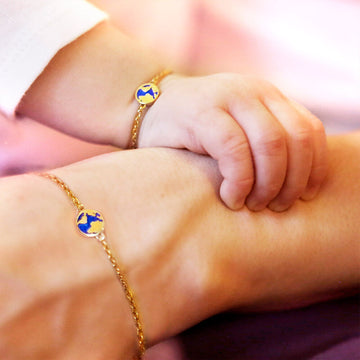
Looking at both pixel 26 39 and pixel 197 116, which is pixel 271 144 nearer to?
pixel 197 116

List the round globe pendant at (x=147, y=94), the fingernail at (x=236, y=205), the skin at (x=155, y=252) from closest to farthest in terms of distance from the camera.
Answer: the skin at (x=155, y=252), the fingernail at (x=236, y=205), the round globe pendant at (x=147, y=94)

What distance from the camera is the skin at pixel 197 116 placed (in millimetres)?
636

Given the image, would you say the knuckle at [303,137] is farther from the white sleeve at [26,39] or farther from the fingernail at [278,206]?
the white sleeve at [26,39]

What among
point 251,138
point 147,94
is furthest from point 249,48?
point 251,138

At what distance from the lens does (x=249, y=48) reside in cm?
95

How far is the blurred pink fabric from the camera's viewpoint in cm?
88

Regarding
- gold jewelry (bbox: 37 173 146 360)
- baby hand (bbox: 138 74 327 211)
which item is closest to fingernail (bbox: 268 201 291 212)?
baby hand (bbox: 138 74 327 211)

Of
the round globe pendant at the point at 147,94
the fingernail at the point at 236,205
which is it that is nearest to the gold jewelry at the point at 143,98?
the round globe pendant at the point at 147,94

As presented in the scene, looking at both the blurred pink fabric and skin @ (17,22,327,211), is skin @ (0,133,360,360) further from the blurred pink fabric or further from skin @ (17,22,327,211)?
the blurred pink fabric

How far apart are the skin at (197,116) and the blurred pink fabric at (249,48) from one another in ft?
0.26

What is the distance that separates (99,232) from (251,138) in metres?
0.22

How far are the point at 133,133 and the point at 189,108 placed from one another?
0.14 metres

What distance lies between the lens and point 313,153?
671 millimetres

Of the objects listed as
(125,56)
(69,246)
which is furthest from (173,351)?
(125,56)
